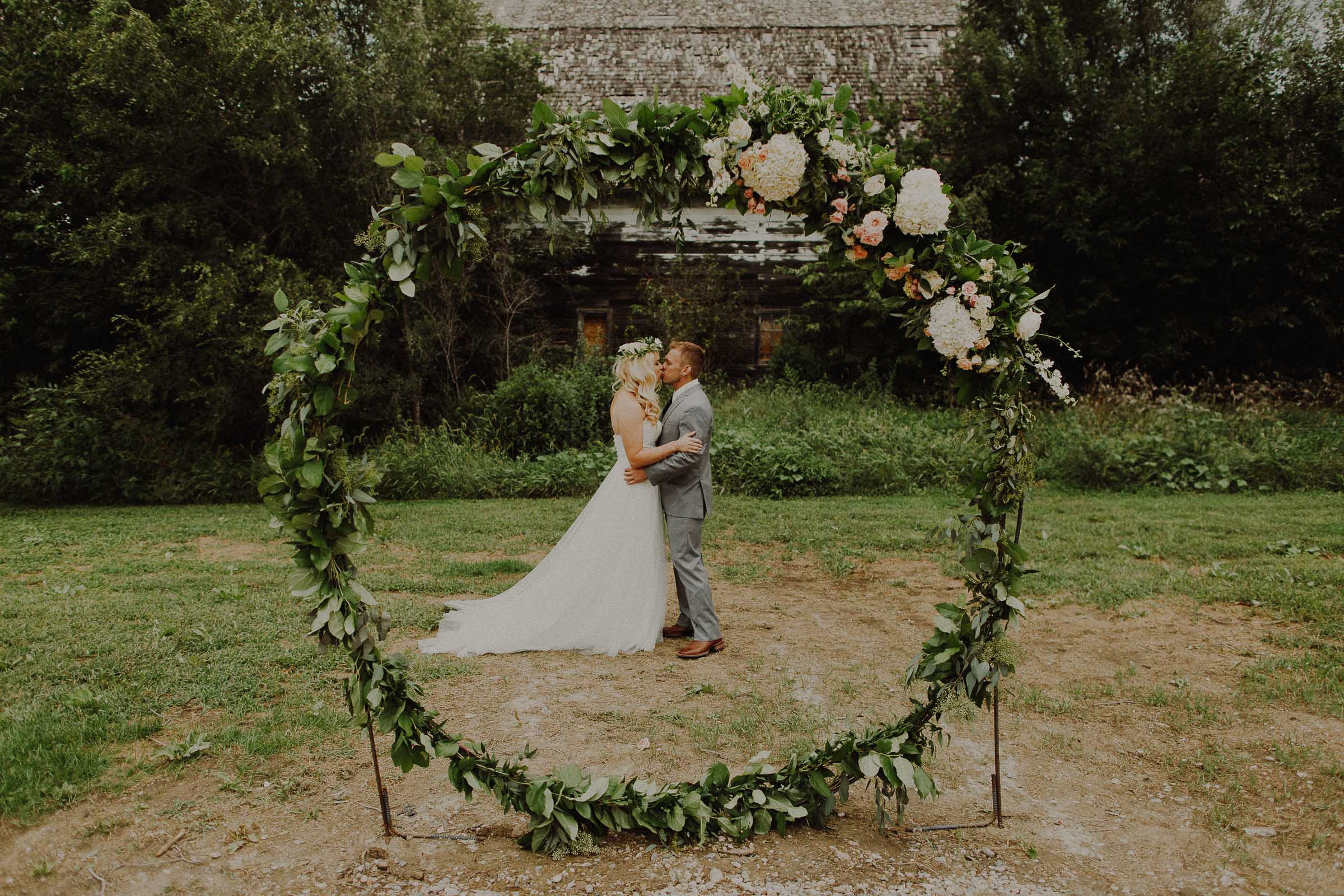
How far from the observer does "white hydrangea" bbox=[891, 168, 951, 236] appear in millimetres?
→ 3432

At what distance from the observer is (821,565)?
825 centimetres

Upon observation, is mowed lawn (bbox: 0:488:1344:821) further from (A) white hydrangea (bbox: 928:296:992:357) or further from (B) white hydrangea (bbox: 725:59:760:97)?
(B) white hydrangea (bbox: 725:59:760:97)

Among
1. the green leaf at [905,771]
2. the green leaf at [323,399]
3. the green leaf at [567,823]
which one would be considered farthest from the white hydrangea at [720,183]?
the green leaf at [567,823]

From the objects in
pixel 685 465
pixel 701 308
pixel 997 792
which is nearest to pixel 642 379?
pixel 685 465

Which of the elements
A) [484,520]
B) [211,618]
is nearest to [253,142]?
[484,520]

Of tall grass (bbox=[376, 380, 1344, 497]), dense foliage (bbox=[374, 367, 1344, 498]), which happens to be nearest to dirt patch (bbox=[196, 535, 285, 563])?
dense foliage (bbox=[374, 367, 1344, 498])

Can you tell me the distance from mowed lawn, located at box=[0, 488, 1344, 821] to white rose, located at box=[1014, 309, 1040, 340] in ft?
9.64

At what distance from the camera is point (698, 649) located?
228 inches

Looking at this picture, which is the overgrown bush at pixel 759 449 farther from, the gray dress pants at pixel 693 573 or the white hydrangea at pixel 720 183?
the white hydrangea at pixel 720 183

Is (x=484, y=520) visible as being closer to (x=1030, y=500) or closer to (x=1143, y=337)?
(x=1030, y=500)

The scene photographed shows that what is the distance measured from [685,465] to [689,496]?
0.80 feet

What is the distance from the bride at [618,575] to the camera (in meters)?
5.95

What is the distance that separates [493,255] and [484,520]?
6729mm

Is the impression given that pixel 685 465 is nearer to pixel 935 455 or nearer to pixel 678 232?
pixel 678 232
